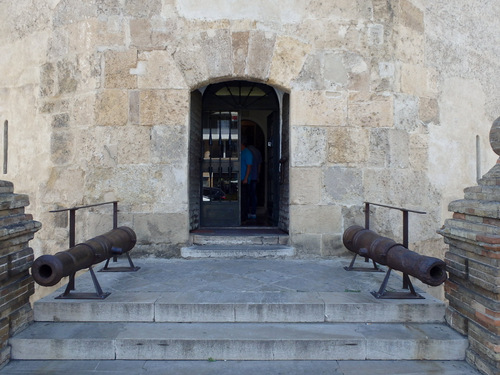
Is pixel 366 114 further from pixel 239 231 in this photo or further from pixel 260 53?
pixel 239 231

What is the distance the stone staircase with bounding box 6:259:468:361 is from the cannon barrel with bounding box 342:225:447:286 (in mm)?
336

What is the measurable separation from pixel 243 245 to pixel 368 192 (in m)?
1.77

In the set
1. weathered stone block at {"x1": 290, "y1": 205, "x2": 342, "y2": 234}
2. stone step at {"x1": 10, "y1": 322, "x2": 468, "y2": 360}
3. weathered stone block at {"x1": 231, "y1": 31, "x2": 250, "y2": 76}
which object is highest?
weathered stone block at {"x1": 231, "y1": 31, "x2": 250, "y2": 76}

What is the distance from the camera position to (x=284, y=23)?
4.96m

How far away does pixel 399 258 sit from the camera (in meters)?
3.18

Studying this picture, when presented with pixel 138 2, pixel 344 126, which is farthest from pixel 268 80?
pixel 138 2

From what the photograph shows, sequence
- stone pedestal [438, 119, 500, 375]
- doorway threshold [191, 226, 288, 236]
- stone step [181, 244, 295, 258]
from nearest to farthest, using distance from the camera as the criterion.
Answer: stone pedestal [438, 119, 500, 375] < stone step [181, 244, 295, 258] < doorway threshold [191, 226, 288, 236]

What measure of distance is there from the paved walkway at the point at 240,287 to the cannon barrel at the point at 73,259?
36cm

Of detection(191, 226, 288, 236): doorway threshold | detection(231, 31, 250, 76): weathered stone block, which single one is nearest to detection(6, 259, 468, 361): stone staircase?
detection(191, 226, 288, 236): doorway threshold

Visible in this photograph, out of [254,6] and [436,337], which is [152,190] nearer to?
[254,6]

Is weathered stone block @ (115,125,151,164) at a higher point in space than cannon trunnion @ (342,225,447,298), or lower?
higher

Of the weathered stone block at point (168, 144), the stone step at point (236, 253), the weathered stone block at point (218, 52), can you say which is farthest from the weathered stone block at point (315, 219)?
the weathered stone block at point (218, 52)

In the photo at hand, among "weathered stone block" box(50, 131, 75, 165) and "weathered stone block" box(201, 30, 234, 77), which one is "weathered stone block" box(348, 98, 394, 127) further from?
"weathered stone block" box(50, 131, 75, 165)

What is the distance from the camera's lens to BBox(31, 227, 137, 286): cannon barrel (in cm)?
291
